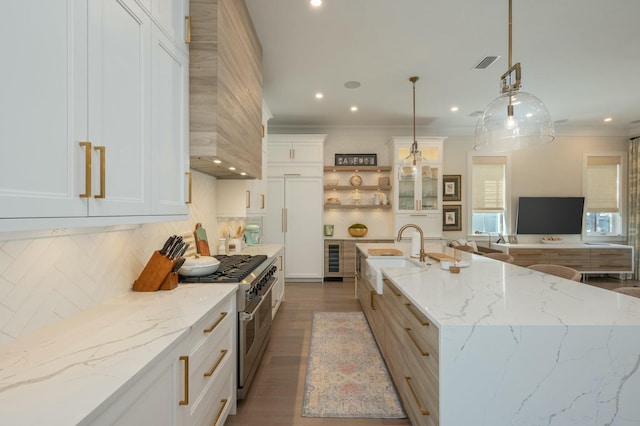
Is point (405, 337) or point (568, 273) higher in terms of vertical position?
point (568, 273)

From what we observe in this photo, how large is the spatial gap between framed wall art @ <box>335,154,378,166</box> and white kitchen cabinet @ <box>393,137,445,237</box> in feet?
1.56

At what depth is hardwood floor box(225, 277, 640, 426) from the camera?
1924 mm

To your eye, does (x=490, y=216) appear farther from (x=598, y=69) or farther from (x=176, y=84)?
(x=176, y=84)

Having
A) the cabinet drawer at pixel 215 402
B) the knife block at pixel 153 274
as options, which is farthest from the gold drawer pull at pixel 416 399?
the knife block at pixel 153 274

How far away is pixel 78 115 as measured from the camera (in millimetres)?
958

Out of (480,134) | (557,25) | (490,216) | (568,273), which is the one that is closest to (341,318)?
(568,273)

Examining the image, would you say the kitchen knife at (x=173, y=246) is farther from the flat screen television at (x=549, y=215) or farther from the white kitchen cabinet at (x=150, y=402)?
the flat screen television at (x=549, y=215)

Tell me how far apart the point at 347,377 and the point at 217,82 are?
2303 mm

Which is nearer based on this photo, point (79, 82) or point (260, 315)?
point (79, 82)

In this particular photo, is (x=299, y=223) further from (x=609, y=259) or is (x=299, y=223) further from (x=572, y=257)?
(x=609, y=259)

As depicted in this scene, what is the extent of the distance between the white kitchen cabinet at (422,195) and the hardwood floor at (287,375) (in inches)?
82.1

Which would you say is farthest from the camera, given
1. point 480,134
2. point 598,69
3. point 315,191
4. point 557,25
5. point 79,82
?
point 315,191

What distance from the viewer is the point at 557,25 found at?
9.27 ft

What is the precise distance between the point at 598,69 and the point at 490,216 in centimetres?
311
